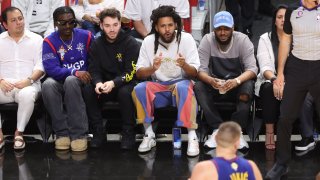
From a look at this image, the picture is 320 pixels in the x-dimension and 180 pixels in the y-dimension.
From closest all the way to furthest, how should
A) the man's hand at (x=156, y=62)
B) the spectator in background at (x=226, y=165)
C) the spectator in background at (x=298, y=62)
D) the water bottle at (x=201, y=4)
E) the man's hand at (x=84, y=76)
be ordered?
the spectator in background at (x=226, y=165), the spectator in background at (x=298, y=62), the man's hand at (x=156, y=62), the man's hand at (x=84, y=76), the water bottle at (x=201, y=4)

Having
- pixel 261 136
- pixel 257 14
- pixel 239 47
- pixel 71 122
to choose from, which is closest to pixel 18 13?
pixel 71 122

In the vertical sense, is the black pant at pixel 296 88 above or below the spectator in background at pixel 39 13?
below

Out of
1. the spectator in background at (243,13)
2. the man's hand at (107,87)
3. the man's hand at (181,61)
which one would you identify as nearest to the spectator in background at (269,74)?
the man's hand at (181,61)

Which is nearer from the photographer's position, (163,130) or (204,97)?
(204,97)

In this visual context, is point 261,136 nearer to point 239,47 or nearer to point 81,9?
point 239,47

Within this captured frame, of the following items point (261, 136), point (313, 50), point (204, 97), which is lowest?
point (261, 136)

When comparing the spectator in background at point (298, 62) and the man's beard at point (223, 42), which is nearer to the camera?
the spectator in background at point (298, 62)

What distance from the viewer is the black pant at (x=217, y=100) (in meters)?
6.27

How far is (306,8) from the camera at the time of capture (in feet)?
17.1

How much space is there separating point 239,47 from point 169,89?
2.54ft

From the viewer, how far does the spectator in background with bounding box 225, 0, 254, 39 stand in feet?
27.2

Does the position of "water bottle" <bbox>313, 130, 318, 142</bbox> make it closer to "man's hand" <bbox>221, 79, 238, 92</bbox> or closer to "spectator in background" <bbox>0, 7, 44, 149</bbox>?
"man's hand" <bbox>221, 79, 238, 92</bbox>

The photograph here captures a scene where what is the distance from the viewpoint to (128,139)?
643cm

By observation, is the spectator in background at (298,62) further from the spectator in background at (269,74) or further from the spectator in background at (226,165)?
the spectator in background at (226,165)
